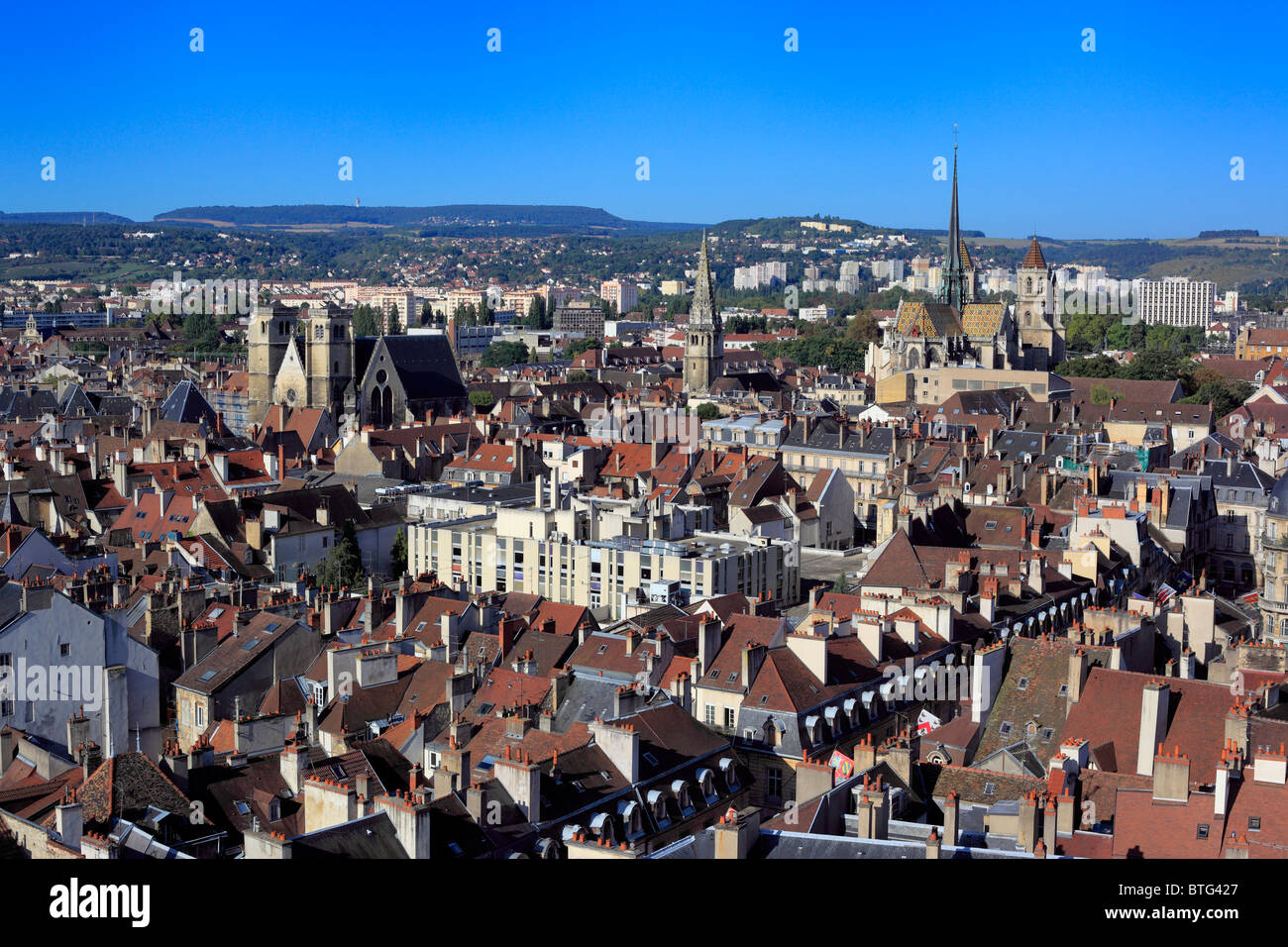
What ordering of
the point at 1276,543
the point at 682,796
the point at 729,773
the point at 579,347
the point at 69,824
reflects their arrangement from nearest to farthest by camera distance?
1. the point at 69,824
2. the point at 682,796
3. the point at 729,773
4. the point at 1276,543
5. the point at 579,347

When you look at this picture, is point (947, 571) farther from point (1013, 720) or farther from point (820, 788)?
point (820, 788)

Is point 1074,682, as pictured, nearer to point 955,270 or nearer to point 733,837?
point 733,837

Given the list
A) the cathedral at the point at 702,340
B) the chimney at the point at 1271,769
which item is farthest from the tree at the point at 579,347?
the chimney at the point at 1271,769

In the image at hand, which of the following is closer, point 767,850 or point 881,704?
point 767,850

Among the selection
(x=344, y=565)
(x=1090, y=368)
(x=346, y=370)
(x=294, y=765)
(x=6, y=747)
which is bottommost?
(x=344, y=565)

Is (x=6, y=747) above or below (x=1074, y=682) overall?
below

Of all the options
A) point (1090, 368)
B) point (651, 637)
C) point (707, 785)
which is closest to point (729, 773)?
point (707, 785)

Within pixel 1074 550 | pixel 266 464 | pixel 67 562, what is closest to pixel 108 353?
pixel 266 464

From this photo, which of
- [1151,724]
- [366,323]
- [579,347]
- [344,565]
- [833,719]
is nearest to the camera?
[1151,724]
